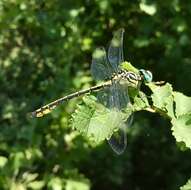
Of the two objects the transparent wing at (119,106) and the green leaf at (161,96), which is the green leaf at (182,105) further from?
the transparent wing at (119,106)

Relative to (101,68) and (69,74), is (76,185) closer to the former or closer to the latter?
(69,74)

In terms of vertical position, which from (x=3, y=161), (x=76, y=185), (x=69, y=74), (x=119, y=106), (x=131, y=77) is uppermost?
(x=69, y=74)

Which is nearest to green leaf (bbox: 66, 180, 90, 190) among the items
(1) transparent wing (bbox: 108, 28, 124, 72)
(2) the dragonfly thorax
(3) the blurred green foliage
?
(3) the blurred green foliage

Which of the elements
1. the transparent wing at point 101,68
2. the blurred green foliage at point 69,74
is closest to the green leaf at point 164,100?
the transparent wing at point 101,68

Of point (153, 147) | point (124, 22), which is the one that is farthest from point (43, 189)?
point (124, 22)

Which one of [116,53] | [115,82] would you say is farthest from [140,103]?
[116,53]

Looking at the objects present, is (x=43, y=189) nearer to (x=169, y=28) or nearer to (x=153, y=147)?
(x=153, y=147)

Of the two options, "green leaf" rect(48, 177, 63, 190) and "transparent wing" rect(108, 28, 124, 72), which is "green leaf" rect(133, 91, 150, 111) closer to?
"transparent wing" rect(108, 28, 124, 72)
